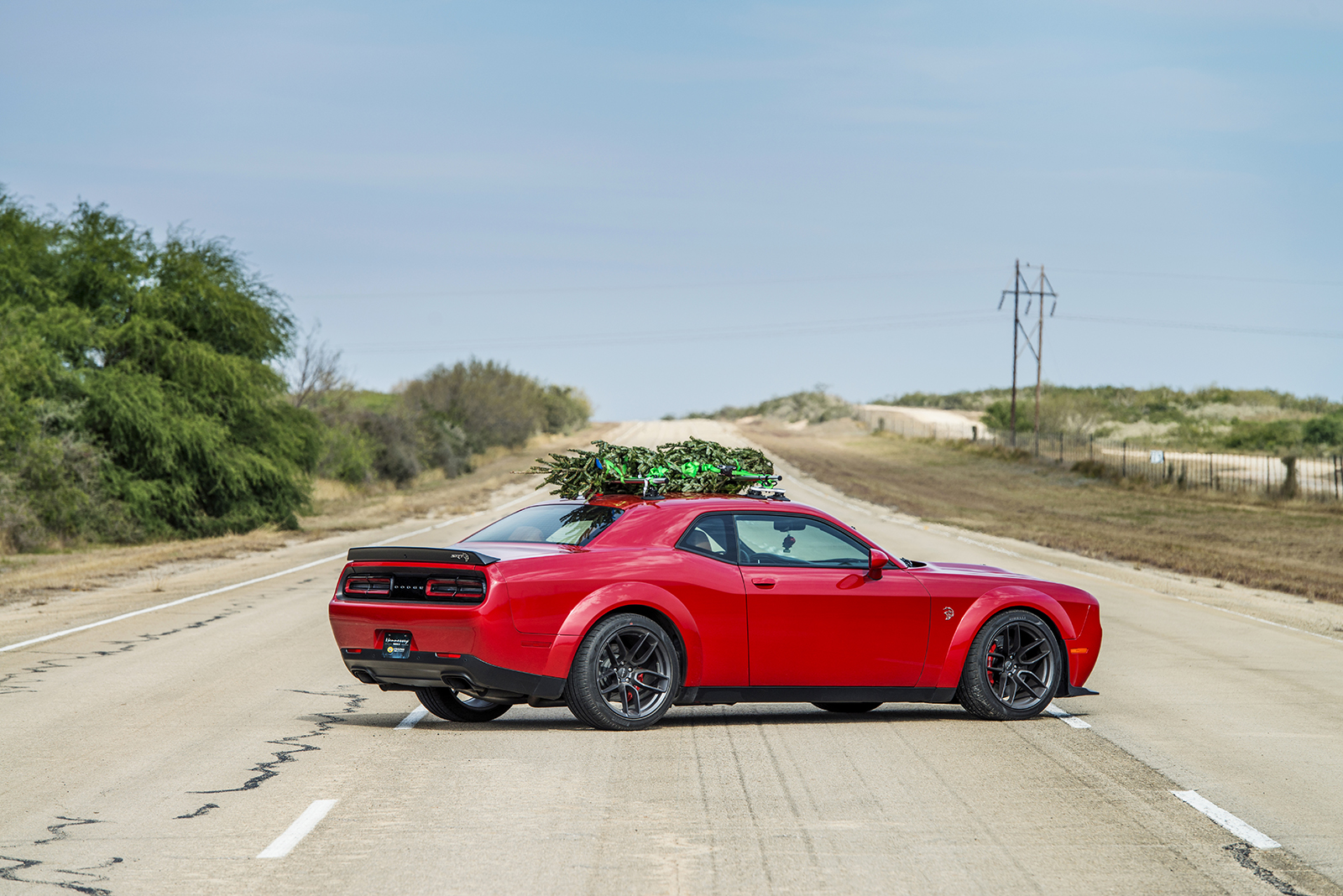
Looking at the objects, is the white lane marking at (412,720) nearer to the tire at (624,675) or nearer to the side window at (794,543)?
the tire at (624,675)

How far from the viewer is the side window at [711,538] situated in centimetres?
927

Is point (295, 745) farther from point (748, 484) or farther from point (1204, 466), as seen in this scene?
point (1204, 466)

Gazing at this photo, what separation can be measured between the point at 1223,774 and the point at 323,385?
5764 centimetres

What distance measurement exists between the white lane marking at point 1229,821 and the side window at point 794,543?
9.10 feet

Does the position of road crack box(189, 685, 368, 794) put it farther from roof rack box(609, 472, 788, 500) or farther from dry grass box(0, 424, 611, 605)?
dry grass box(0, 424, 611, 605)

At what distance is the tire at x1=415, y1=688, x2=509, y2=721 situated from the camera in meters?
9.77

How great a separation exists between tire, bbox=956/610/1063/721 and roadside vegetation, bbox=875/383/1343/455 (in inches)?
2594

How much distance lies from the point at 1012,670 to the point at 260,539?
25.4m

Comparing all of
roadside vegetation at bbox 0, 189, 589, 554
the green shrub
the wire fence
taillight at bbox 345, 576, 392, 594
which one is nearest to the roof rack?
taillight at bbox 345, 576, 392, 594

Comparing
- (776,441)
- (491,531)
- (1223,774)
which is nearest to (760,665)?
(491,531)

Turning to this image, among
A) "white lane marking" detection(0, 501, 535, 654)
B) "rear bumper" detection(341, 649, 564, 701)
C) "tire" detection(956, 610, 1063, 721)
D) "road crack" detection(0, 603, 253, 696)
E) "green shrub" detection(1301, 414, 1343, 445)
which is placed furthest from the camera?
"green shrub" detection(1301, 414, 1343, 445)

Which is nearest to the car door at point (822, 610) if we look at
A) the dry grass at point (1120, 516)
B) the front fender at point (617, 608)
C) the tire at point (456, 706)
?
the front fender at point (617, 608)

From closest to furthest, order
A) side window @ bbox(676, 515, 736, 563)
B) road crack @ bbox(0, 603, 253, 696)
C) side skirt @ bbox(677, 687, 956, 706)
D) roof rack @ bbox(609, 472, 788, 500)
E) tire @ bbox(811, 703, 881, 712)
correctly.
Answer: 1. side skirt @ bbox(677, 687, 956, 706)
2. side window @ bbox(676, 515, 736, 563)
3. roof rack @ bbox(609, 472, 788, 500)
4. tire @ bbox(811, 703, 881, 712)
5. road crack @ bbox(0, 603, 253, 696)

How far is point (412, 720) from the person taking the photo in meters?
9.90
